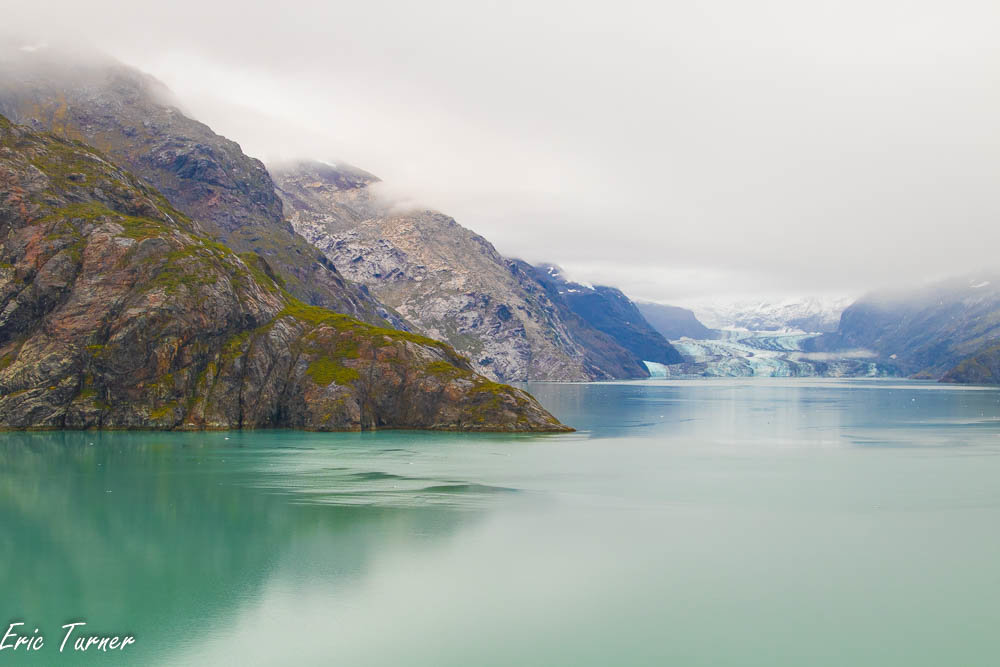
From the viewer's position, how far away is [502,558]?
41.3 metres

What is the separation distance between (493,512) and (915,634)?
1135 inches

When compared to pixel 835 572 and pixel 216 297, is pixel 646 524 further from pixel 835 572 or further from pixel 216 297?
pixel 216 297

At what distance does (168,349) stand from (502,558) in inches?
3352

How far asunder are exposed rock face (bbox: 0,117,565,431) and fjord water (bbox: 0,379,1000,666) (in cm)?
2510

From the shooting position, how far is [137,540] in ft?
143

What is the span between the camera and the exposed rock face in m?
107

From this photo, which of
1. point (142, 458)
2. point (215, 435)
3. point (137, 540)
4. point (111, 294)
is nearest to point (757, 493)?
point (137, 540)

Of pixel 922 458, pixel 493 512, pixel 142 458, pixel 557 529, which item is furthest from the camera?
pixel 922 458

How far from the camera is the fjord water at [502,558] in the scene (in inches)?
1145
